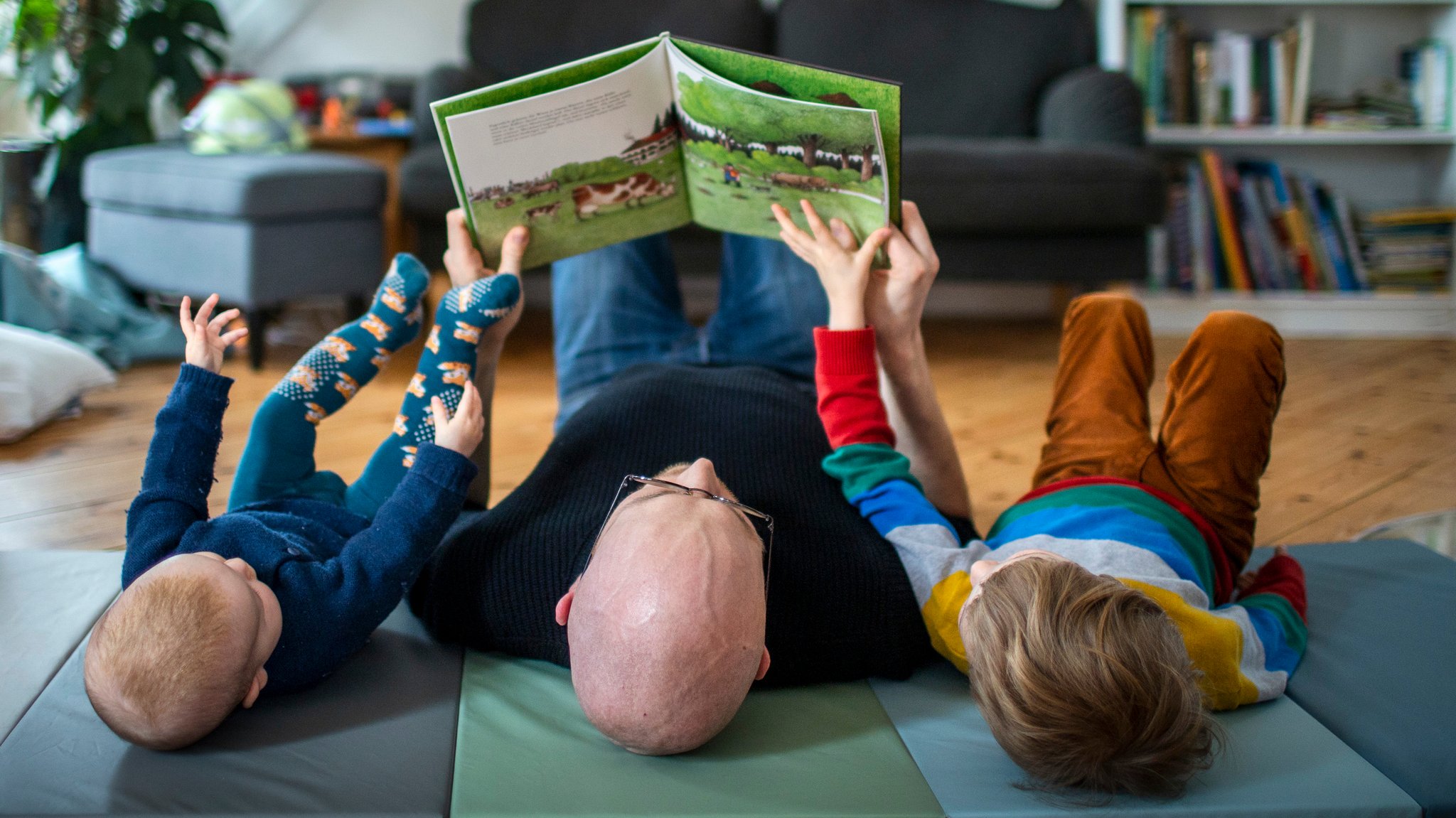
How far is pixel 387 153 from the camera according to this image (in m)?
2.96

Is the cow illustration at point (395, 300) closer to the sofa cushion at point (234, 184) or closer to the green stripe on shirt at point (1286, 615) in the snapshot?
the green stripe on shirt at point (1286, 615)

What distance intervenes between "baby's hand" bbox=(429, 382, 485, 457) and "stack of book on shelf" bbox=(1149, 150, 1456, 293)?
8.45 ft

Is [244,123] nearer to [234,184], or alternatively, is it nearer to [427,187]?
[234,184]

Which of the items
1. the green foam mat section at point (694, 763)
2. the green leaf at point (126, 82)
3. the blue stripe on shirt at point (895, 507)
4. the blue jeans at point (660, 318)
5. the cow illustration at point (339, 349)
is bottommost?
the green foam mat section at point (694, 763)

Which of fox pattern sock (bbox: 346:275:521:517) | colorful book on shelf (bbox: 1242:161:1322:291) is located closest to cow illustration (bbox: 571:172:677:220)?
fox pattern sock (bbox: 346:275:521:517)

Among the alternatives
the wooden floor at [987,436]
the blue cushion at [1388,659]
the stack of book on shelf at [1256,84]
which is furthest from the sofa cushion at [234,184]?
the stack of book on shelf at [1256,84]

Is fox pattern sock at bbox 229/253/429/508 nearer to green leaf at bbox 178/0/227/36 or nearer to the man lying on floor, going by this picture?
the man lying on floor

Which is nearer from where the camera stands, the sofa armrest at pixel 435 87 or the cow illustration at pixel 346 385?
the cow illustration at pixel 346 385

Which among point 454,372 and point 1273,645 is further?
point 454,372

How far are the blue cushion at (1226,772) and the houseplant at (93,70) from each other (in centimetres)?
265

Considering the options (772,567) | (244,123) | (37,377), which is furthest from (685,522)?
(244,123)

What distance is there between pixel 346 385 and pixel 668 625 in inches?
25.7

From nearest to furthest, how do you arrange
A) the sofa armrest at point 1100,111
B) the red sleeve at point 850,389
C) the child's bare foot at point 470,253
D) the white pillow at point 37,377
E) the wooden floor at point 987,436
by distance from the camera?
the red sleeve at point 850,389
the child's bare foot at point 470,253
the wooden floor at point 987,436
the white pillow at point 37,377
the sofa armrest at point 1100,111

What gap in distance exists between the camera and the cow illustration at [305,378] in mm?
1178
